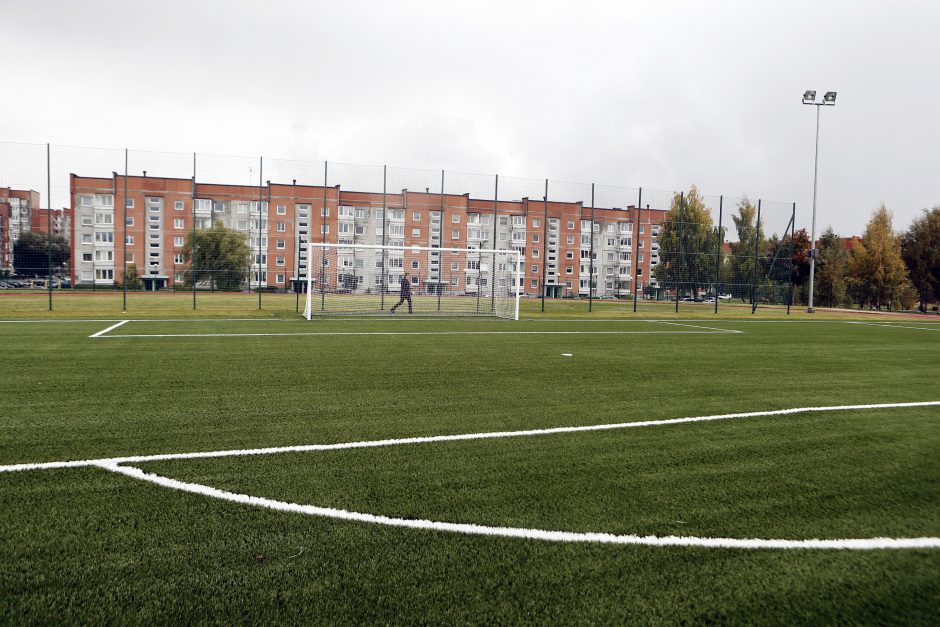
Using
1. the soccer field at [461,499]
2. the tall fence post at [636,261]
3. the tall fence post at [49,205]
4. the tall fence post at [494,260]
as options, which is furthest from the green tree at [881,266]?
the tall fence post at [49,205]

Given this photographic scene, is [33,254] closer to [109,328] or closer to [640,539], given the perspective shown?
[109,328]

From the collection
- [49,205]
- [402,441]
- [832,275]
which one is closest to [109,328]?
[49,205]

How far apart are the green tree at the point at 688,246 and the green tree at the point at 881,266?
58.5 ft

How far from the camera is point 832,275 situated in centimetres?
4162

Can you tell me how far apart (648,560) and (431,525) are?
1027 mm

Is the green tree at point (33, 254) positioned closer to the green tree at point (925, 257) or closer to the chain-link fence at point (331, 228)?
the chain-link fence at point (331, 228)

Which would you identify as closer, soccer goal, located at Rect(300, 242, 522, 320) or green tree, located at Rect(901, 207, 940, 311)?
soccer goal, located at Rect(300, 242, 522, 320)

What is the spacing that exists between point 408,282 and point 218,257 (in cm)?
908

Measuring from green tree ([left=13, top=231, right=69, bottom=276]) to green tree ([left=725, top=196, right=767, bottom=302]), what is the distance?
26.3 metres

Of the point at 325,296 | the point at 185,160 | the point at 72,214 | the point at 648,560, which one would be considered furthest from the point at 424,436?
the point at 72,214

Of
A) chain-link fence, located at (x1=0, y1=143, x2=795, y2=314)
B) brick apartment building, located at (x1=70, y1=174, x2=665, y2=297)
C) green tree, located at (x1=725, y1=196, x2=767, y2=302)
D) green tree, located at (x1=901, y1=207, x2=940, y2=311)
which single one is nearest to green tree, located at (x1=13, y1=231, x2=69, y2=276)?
chain-link fence, located at (x1=0, y1=143, x2=795, y2=314)

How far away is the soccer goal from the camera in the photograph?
19844mm

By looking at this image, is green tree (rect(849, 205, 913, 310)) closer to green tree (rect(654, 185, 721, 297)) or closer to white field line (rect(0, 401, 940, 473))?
green tree (rect(654, 185, 721, 297))

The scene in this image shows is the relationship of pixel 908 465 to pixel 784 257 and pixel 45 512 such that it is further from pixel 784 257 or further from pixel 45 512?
pixel 784 257
